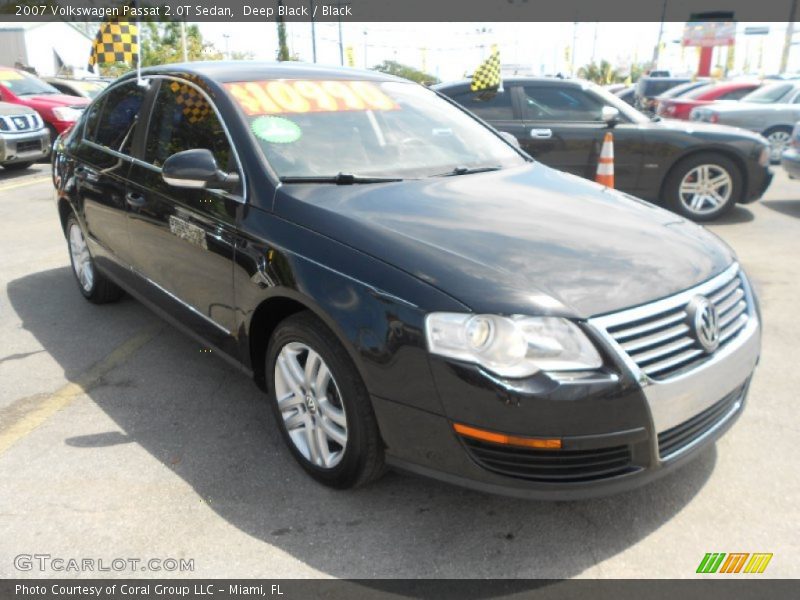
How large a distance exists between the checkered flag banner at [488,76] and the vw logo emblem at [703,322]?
5.87 metres

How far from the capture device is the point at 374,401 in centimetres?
237

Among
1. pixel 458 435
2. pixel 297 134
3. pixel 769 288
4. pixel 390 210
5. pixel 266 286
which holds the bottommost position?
pixel 769 288

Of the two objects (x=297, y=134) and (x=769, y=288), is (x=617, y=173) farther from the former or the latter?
(x=297, y=134)

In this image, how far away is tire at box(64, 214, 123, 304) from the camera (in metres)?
4.78

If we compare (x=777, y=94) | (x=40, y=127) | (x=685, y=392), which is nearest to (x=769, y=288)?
(x=685, y=392)

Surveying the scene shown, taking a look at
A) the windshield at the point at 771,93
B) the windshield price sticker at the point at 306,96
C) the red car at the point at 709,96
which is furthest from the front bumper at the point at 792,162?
the windshield price sticker at the point at 306,96

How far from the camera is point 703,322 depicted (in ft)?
7.77

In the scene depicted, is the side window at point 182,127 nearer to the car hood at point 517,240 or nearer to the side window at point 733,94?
the car hood at point 517,240

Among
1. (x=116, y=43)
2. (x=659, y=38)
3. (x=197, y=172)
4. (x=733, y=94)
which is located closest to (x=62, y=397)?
(x=197, y=172)

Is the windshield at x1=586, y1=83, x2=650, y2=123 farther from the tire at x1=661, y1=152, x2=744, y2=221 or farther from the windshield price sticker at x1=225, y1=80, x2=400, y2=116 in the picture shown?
the windshield price sticker at x1=225, y1=80, x2=400, y2=116

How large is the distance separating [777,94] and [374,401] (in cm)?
1320

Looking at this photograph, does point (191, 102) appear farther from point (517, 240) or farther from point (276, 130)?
point (517, 240)

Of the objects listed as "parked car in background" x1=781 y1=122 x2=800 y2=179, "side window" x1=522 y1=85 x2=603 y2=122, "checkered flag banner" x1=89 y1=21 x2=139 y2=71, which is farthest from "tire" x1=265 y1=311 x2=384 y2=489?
"parked car in background" x1=781 y1=122 x2=800 y2=179

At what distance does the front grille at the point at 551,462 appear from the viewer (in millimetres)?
2195
